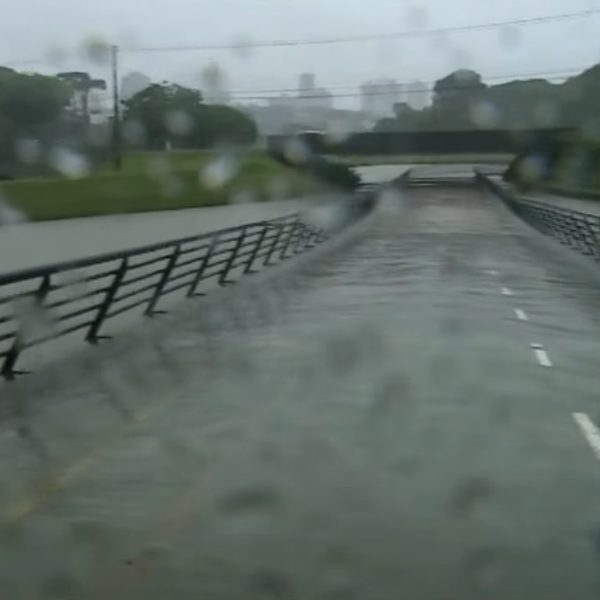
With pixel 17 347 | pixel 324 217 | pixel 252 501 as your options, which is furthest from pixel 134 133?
pixel 252 501

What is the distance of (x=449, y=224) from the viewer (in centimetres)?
6041

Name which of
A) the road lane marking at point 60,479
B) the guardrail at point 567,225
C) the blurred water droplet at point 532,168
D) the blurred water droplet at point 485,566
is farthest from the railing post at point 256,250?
the blurred water droplet at point 532,168

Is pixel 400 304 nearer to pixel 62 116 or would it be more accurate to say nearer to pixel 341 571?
pixel 341 571

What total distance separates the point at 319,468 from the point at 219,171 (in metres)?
52.0

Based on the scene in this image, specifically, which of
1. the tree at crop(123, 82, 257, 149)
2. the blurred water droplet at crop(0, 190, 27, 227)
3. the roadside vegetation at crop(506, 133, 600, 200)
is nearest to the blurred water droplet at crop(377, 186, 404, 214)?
the roadside vegetation at crop(506, 133, 600, 200)

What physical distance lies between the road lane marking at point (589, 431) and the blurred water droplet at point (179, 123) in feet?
A: 125

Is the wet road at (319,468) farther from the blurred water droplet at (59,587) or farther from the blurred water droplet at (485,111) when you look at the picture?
the blurred water droplet at (485,111)

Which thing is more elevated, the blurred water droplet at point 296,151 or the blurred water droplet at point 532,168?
the blurred water droplet at point 296,151

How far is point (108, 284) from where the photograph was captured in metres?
21.2

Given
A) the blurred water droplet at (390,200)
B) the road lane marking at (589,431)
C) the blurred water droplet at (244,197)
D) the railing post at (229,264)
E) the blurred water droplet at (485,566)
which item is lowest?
the blurred water droplet at (390,200)

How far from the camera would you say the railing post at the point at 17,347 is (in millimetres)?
15516

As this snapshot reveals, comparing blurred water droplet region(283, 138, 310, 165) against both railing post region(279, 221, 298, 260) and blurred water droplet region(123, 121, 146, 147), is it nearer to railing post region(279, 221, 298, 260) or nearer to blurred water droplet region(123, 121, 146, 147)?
blurred water droplet region(123, 121, 146, 147)

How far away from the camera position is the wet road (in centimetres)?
723

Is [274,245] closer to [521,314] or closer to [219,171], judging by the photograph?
[521,314]
